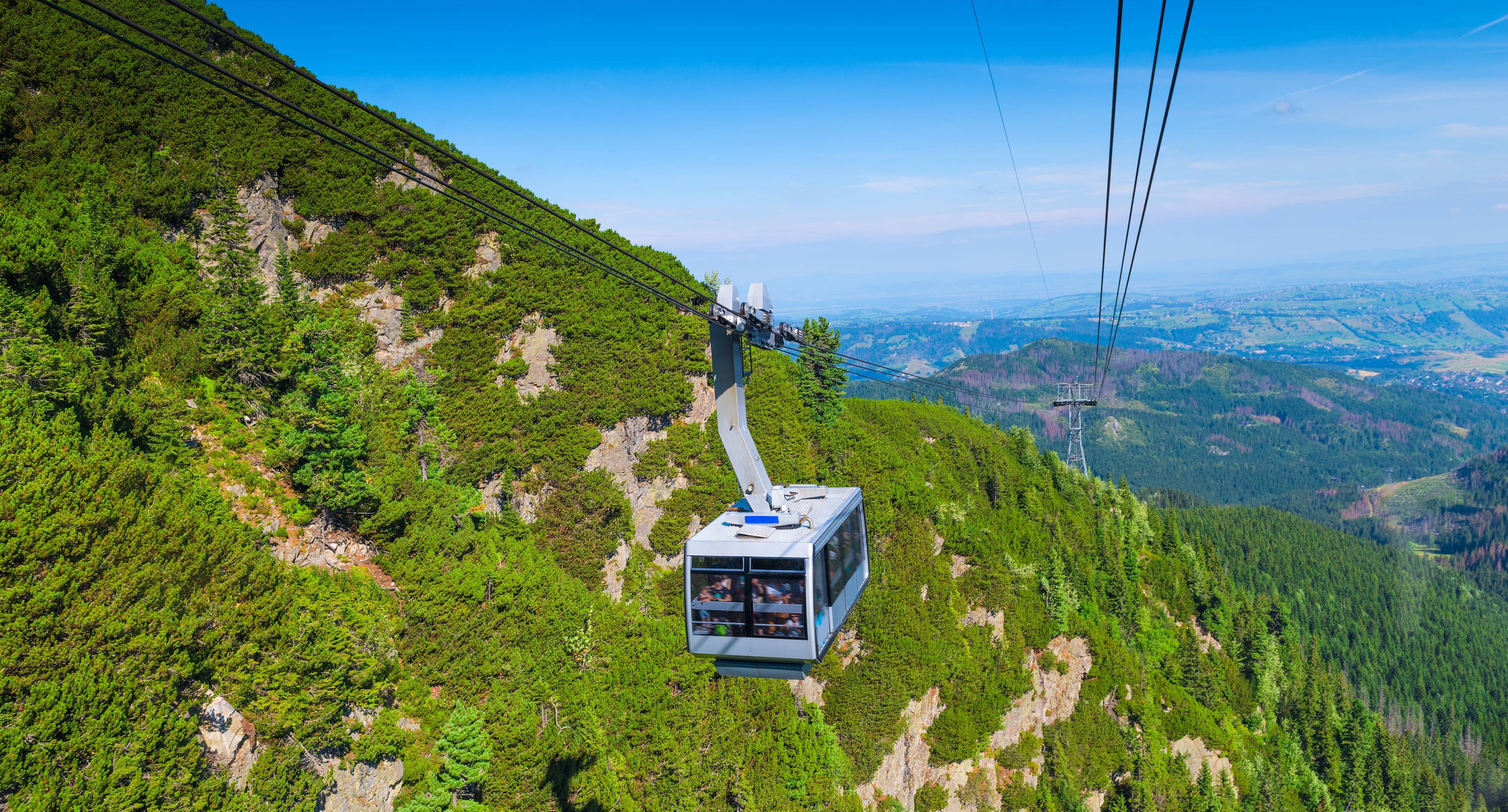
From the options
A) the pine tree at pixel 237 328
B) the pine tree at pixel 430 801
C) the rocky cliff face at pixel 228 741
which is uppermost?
the pine tree at pixel 237 328

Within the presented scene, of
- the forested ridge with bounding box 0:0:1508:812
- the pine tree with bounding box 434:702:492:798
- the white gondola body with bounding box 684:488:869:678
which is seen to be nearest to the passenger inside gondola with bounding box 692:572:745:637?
the white gondola body with bounding box 684:488:869:678

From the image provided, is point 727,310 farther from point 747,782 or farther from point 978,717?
point 978,717

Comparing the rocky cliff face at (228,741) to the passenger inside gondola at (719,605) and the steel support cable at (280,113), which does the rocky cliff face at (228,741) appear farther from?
the steel support cable at (280,113)

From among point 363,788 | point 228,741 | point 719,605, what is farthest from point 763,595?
point 363,788

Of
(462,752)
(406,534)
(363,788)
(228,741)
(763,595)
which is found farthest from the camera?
(406,534)

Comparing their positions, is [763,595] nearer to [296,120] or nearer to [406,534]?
[296,120]

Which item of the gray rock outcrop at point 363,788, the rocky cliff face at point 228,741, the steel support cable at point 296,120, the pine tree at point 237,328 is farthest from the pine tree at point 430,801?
the steel support cable at point 296,120

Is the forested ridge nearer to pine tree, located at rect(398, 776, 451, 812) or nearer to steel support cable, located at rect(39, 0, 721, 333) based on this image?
pine tree, located at rect(398, 776, 451, 812)
